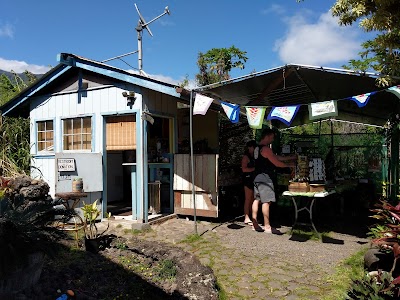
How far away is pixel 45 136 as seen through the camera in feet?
30.7

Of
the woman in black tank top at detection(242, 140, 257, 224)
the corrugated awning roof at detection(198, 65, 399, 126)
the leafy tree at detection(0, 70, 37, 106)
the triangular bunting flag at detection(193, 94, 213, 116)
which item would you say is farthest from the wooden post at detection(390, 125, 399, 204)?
the leafy tree at detection(0, 70, 37, 106)

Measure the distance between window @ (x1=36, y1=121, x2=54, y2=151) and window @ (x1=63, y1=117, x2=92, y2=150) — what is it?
0.65 meters

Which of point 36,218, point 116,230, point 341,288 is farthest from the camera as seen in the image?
point 116,230

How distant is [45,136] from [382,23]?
8300 mm

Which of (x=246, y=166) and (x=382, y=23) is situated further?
(x=246, y=166)

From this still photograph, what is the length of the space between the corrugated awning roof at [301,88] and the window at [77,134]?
3288 millimetres

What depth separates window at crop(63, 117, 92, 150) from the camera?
8.39 meters

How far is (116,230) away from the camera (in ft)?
23.4

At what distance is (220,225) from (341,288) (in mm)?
3644

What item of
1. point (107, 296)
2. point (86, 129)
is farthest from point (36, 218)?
point (86, 129)

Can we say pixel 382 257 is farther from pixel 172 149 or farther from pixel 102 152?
pixel 102 152

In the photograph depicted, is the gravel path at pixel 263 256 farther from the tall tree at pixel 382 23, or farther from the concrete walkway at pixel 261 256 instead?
the tall tree at pixel 382 23

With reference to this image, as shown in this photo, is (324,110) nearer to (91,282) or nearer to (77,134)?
(91,282)

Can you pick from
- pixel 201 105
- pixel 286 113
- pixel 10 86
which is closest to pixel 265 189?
pixel 286 113
